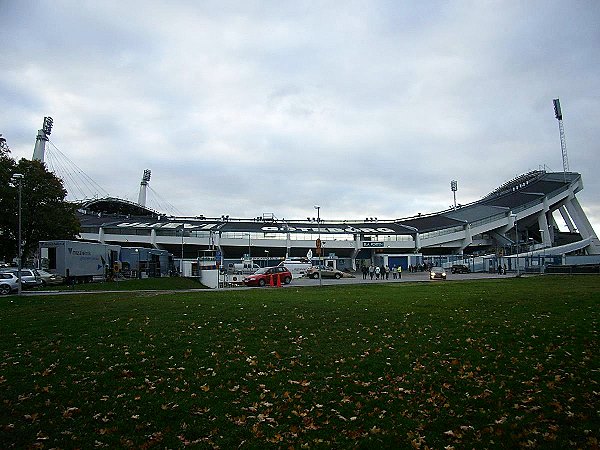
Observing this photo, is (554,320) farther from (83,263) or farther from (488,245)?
(488,245)

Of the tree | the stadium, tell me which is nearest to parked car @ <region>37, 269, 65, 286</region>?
the tree

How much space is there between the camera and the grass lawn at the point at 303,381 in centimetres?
591

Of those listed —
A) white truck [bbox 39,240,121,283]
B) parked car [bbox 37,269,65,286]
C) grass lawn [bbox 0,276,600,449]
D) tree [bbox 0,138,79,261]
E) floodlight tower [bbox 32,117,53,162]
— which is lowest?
grass lawn [bbox 0,276,600,449]

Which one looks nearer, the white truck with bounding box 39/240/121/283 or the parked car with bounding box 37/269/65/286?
the parked car with bounding box 37/269/65/286

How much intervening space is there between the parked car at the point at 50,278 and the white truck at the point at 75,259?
1.01 ft

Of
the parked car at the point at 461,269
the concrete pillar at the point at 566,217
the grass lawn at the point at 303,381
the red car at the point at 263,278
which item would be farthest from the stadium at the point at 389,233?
the grass lawn at the point at 303,381

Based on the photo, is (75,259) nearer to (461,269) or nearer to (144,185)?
(461,269)

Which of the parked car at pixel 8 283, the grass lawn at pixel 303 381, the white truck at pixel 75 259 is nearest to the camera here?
the grass lawn at pixel 303 381

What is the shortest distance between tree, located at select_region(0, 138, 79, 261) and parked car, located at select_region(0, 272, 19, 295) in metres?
10.5

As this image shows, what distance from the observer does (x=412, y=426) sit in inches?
242

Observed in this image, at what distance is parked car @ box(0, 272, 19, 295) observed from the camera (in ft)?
94.5

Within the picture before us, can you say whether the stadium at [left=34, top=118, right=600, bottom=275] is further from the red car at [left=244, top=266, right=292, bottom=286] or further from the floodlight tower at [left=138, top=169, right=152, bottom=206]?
the red car at [left=244, top=266, right=292, bottom=286]

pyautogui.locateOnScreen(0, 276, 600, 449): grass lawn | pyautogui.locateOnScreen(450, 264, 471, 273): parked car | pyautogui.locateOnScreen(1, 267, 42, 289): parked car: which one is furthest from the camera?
pyautogui.locateOnScreen(450, 264, 471, 273): parked car

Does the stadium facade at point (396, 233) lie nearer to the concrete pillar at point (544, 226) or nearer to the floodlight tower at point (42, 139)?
the concrete pillar at point (544, 226)
